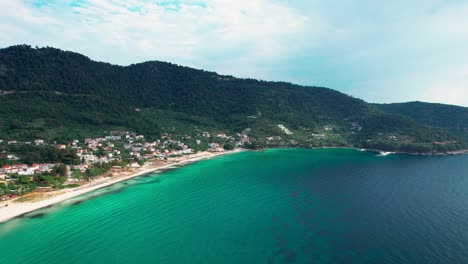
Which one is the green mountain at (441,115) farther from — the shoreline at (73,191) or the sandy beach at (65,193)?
the sandy beach at (65,193)

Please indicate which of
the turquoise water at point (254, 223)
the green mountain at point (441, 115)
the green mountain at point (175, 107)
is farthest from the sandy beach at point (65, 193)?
the green mountain at point (441, 115)

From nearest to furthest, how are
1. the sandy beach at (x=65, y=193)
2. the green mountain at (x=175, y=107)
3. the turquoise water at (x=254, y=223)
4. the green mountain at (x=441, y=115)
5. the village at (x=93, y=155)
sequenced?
the turquoise water at (x=254, y=223) → the sandy beach at (x=65, y=193) → the village at (x=93, y=155) → the green mountain at (x=175, y=107) → the green mountain at (x=441, y=115)

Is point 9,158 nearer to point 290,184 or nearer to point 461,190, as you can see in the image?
point 290,184

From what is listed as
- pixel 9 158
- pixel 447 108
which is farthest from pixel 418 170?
pixel 447 108

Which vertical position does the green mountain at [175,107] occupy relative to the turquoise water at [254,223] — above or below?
above

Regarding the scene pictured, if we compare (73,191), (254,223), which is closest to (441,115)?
(254,223)

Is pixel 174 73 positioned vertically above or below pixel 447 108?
above

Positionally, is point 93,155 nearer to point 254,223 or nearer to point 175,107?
point 254,223
